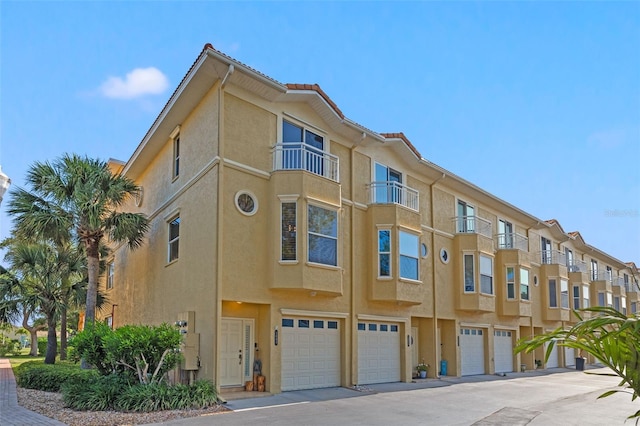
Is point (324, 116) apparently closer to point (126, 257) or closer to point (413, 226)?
point (413, 226)

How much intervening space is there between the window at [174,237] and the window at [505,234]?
17469 mm

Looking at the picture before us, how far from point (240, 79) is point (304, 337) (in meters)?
8.12

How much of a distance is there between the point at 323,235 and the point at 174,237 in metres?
5.44

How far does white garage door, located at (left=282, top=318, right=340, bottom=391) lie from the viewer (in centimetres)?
1639

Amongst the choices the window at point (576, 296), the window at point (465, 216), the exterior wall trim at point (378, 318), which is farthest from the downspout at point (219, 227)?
the window at point (576, 296)

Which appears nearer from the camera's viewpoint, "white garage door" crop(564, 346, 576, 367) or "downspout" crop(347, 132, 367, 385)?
"downspout" crop(347, 132, 367, 385)

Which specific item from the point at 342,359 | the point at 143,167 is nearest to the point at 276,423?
the point at 342,359

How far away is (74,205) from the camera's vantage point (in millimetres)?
19453

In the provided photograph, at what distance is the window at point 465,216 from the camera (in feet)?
84.5

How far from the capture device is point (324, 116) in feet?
60.5

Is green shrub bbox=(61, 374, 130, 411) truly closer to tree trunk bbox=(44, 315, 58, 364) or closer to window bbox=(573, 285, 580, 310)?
tree trunk bbox=(44, 315, 58, 364)

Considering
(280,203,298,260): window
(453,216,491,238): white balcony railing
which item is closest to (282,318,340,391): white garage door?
(280,203,298,260): window

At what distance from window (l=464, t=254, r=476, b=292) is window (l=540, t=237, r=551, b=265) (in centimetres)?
1059

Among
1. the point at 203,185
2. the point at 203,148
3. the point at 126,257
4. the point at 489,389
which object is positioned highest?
the point at 203,148
